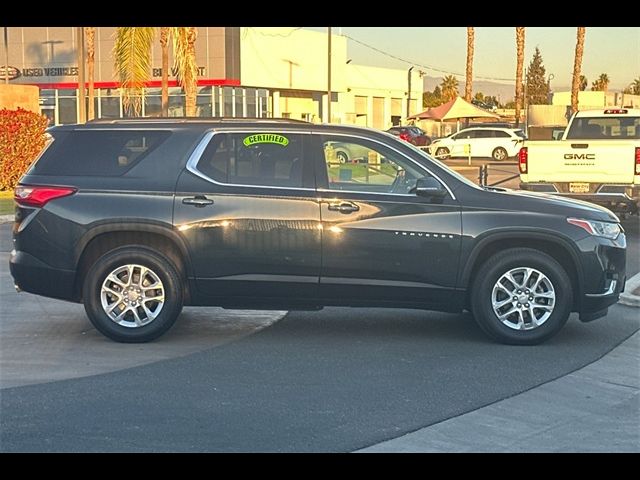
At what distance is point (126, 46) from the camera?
27.4 m

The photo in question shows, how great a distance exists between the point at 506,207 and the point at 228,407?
3.16 metres

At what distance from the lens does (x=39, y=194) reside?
8.25m

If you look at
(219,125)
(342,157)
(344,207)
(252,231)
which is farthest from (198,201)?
(342,157)

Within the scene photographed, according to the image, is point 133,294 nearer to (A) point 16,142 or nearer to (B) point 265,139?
(B) point 265,139

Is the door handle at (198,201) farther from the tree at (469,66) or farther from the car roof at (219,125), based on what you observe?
the tree at (469,66)

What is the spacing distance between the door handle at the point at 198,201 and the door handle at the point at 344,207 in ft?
3.37

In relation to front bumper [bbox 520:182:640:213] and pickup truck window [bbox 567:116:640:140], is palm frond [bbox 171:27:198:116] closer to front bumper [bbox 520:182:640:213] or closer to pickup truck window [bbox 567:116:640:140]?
pickup truck window [bbox 567:116:640:140]

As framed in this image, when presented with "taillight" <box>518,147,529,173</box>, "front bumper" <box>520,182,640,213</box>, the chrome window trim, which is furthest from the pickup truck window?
the chrome window trim

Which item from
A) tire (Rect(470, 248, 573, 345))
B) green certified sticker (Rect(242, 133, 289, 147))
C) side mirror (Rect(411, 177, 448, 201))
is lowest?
tire (Rect(470, 248, 573, 345))

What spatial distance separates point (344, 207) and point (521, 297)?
1.70 meters

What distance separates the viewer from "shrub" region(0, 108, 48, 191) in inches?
916

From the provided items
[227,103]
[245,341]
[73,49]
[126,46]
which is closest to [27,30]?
[73,49]

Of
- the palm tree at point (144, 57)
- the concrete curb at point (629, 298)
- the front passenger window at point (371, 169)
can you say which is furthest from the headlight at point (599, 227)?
the palm tree at point (144, 57)

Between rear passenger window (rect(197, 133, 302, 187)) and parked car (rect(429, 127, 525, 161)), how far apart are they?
37842 mm
